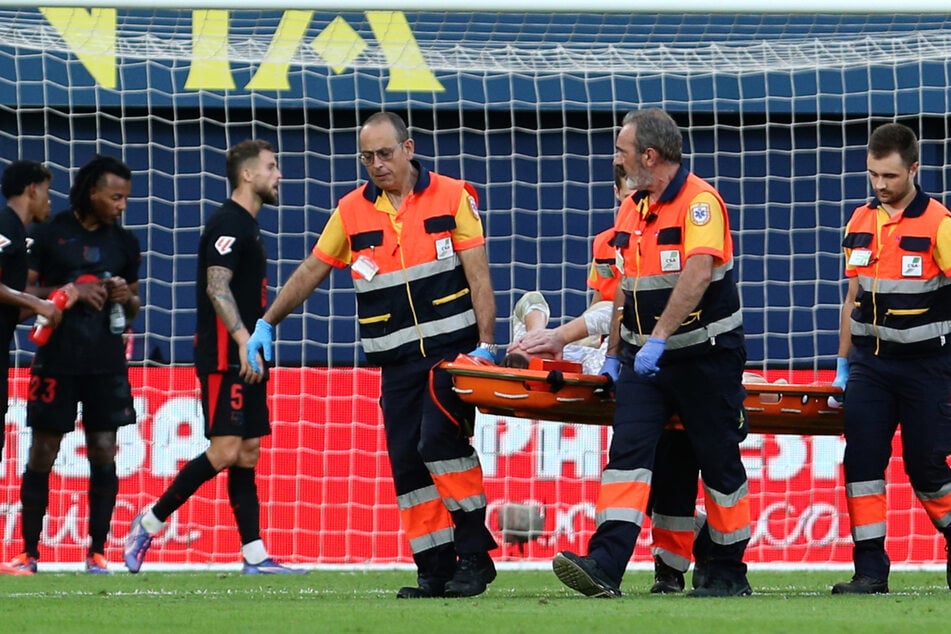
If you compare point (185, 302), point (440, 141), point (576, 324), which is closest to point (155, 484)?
point (576, 324)

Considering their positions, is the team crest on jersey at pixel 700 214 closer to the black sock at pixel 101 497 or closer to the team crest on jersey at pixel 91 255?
the team crest on jersey at pixel 91 255

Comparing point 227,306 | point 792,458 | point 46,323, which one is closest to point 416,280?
point 227,306

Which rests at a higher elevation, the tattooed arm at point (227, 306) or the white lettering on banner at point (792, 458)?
the tattooed arm at point (227, 306)

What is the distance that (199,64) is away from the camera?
12.7m

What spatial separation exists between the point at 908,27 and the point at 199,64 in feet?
17.4

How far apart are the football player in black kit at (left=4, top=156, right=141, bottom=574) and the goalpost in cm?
135

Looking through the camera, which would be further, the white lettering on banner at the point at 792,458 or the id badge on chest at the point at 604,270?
the white lettering on banner at the point at 792,458

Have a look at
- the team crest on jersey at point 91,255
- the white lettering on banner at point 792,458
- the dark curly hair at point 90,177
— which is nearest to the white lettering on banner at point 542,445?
the white lettering on banner at point 792,458

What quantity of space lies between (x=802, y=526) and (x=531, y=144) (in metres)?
4.92

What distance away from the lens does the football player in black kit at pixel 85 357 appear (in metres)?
8.12

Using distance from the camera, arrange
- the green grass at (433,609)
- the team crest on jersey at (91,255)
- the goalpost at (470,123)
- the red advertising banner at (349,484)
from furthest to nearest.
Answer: the goalpost at (470,123) → the red advertising banner at (349,484) → the team crest on jersey at (91,255) → the green grass at (433,609)

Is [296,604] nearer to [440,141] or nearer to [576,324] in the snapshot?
[576,324]

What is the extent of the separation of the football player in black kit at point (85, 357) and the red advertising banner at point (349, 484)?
1.05m

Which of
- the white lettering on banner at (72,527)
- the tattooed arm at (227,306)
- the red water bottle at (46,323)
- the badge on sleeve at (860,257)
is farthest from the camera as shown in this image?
the white lettering on banner at (72,527)
